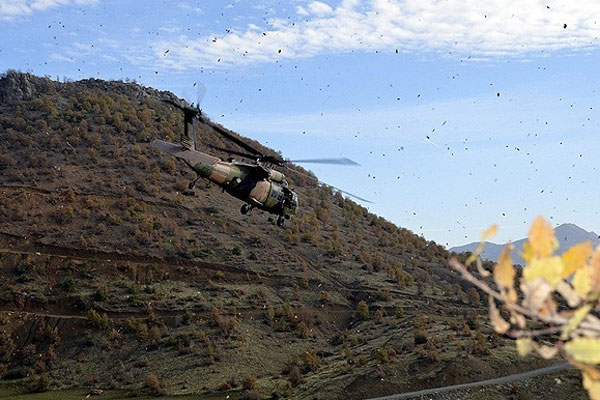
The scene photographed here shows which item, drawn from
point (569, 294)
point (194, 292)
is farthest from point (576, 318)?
point (194, 292)

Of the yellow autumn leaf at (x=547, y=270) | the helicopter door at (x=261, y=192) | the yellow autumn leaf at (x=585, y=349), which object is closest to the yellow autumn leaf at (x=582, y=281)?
the yellow autumn leaf at (x=547, y=270)

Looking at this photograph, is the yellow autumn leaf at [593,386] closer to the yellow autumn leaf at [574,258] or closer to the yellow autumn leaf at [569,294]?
the yellow autumn leaf at [569,294]

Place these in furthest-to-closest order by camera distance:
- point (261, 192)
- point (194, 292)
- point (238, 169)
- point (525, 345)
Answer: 1. point (194, 292)
2. point (261, 192)
3. point (238, 169)
4. point (525, 345)

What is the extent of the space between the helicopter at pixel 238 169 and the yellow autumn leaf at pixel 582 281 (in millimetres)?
16589

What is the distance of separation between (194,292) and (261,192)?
2620 cm

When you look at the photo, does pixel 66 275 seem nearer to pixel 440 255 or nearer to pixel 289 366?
pixel 289 366

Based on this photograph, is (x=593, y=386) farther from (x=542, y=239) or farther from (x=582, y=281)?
(x=542, y=239)

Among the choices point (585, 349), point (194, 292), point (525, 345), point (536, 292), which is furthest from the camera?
point (194, 292)

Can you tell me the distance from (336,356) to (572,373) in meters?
15.2

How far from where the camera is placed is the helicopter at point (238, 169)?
2106 centimetres

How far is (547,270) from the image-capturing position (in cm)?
272

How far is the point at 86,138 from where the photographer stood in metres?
70.4

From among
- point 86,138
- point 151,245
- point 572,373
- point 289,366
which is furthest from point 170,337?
point 86,138

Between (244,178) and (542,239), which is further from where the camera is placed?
(244,178)
